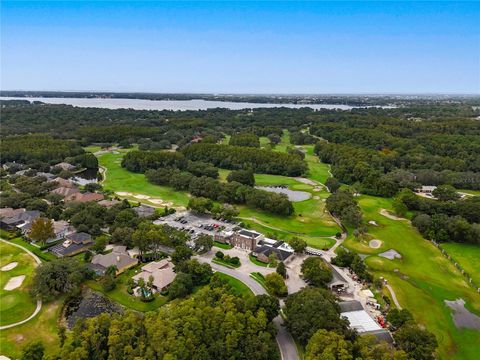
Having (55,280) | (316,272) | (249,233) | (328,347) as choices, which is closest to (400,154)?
(249,233)

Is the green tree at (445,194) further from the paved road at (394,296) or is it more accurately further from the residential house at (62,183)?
the residential house at (62,183)

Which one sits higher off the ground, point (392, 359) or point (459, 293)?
point (392, 359)

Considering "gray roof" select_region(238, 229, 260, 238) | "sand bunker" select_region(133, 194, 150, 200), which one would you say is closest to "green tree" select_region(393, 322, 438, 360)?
"gray roof" select_region(238, 229, 260, 238)

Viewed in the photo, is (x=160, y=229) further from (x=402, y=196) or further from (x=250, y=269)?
(x=402, y=196)

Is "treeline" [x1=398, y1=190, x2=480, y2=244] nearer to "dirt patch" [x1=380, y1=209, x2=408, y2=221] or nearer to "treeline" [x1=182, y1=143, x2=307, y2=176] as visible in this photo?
"dirt patch" [x1=380, y1=209, x2=408, y2=221]

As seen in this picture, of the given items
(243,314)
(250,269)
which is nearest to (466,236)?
(250,269)

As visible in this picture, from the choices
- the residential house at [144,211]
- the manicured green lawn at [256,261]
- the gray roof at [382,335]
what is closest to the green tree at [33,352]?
the manicured green lawn at [256,261]
